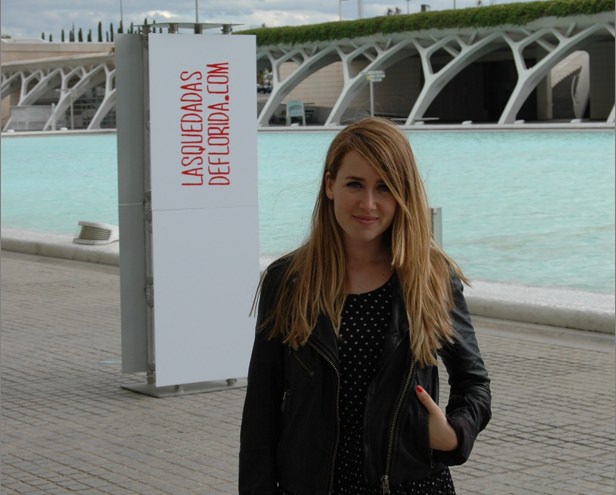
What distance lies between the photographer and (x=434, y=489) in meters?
2.33

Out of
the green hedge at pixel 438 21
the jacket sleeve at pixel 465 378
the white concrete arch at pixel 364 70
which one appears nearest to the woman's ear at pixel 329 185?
the jacket sleeve at pixel 465 378

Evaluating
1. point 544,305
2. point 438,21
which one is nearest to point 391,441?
point 544,305

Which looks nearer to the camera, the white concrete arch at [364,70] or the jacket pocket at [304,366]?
the jacket pocket at [304,366]

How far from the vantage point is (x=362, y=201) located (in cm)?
228

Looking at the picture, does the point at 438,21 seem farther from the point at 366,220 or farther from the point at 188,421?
the point at 366,220

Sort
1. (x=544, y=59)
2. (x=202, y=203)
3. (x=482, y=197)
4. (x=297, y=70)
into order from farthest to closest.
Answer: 1. (x=297, y=70)
2. (x=544, y=59)
3. (x=482, y=197)
4. (x=202, y=203)

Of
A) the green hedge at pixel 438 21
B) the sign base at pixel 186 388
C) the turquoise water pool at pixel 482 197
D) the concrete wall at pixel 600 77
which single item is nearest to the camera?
the sign base at pixel 186 388

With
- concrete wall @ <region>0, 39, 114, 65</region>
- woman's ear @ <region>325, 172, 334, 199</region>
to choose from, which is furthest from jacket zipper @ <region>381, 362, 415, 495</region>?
concrete wall @ <region>0, 39, 114, 65</region>

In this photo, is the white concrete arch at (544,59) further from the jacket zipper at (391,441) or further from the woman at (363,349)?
the jacket zipper at (391,441)

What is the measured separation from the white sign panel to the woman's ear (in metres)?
4.26

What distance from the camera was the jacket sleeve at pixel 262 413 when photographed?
2.36m

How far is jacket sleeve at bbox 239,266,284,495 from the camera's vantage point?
2359 millimetres

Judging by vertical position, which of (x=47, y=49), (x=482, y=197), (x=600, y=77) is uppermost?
(x=47, y=49)

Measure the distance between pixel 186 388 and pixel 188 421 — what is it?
2.80 feet
